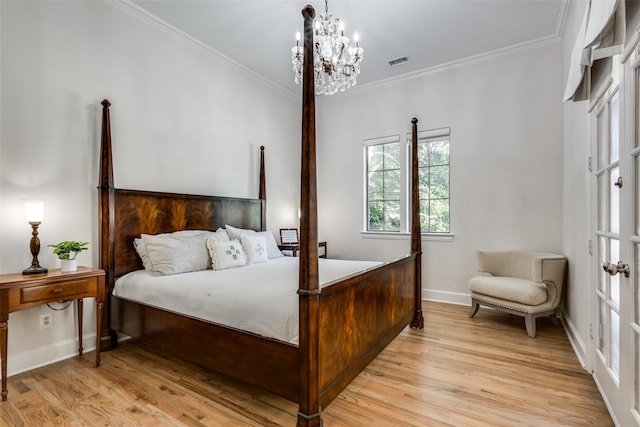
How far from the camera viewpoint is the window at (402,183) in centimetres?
422

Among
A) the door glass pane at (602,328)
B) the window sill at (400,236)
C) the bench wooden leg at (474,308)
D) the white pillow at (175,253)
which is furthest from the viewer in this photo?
the window sill at (400,236)

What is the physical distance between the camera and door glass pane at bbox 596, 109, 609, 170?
2000 millimetres

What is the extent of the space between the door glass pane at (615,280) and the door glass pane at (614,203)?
0.27 feet

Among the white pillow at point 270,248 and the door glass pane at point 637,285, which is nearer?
the door glass pane at point 637,285

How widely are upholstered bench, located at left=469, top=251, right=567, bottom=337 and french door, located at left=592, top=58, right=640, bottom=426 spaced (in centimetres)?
81

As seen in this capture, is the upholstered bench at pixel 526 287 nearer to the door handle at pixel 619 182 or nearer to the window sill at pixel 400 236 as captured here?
the window sill at pixel 400 236

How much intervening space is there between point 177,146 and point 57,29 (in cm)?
127

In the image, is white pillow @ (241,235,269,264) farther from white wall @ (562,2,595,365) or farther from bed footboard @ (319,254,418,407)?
white wall @ (562,2,595,365)

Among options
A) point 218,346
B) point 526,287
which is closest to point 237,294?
point 218,346

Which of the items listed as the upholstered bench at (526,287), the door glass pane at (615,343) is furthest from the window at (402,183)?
the door glass pane at (615,343)

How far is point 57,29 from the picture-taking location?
252cm

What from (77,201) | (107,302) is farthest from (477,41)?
(107,302)

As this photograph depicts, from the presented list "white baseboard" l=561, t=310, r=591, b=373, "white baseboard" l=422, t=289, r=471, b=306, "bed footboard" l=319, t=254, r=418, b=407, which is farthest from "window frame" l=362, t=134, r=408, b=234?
"white baseboard" l=561, t=310, r=591, b=373

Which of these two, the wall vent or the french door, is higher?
the wall vent
